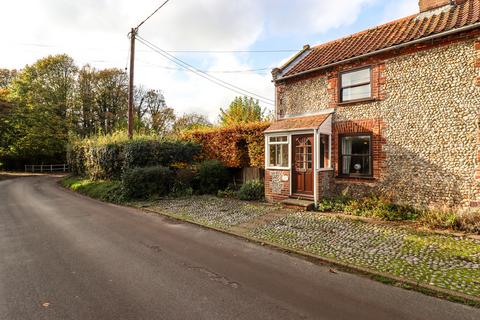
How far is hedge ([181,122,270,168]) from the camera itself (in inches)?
548

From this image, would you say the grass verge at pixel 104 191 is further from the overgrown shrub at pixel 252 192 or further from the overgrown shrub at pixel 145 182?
the overgrown shrub at pixel 252 192

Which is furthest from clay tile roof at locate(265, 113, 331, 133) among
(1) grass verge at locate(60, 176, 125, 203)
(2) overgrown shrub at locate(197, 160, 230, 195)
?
(1) grass verge at locate(60, 176, 125, 203)

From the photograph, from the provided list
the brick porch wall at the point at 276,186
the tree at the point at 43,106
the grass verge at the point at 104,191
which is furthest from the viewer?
the tree at the point at 43,106

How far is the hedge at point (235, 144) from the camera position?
13.9 m

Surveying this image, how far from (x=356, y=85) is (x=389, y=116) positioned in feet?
6.32

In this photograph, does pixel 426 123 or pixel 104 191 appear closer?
pixel 426 123

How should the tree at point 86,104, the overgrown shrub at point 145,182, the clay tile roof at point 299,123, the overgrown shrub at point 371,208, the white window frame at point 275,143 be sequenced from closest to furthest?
the overgrown shrub at point 371,208, the clay tile roof at point 299,123, the white window frame at point 275,143, the overgrown shrub at point 145,182, the tree at point 86,104

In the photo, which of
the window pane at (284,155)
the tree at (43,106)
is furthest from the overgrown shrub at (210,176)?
the tree at (43,106)

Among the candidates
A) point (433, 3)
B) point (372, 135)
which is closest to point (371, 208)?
point (372, 135)

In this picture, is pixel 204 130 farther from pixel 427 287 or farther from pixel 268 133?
pixel 427 287

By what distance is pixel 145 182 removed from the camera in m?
13.6

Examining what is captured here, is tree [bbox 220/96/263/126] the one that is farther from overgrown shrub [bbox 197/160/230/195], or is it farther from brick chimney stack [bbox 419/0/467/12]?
brick chimney stack [bbox 419/0/467/12]

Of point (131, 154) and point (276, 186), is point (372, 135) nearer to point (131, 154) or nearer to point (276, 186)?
point (276, 186)

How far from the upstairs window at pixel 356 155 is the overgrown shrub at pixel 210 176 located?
653 cm
